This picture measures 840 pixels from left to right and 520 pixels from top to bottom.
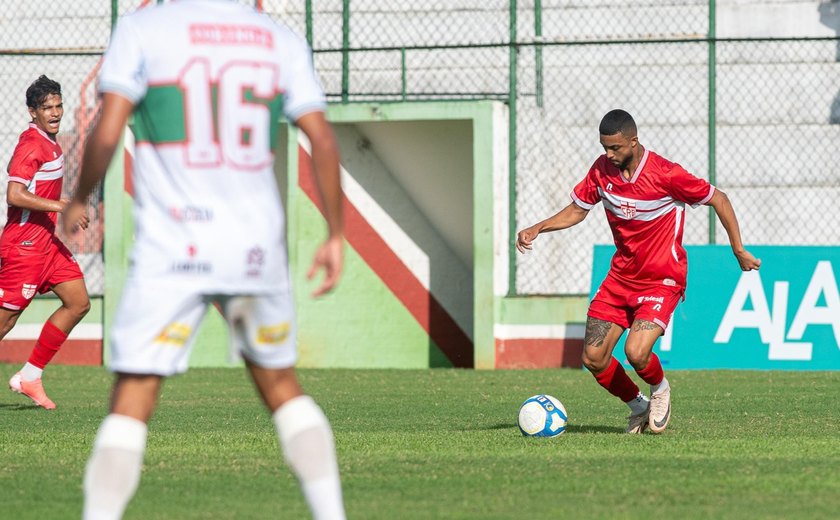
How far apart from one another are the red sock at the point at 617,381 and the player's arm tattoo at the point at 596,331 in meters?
0.15

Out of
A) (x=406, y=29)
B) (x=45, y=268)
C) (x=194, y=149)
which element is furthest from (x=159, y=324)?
(x=406, y=29)

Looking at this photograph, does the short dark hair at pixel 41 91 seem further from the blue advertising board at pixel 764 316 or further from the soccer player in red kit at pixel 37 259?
the blue advertising board at pixel 764 316

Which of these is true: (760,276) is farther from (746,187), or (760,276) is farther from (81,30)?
(81,30)

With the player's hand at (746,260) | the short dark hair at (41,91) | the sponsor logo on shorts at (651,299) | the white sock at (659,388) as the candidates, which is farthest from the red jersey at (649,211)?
the short dark hair at (41,91)

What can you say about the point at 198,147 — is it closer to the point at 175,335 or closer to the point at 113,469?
the point at 175,335

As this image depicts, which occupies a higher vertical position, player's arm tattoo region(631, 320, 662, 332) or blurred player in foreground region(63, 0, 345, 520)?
blurred player in foreground region(63, 0, 345, 520)

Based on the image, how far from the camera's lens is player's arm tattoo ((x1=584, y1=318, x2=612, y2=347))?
9.05 m

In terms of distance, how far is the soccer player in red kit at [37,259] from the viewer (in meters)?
10.8

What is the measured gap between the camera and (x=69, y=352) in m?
16.0

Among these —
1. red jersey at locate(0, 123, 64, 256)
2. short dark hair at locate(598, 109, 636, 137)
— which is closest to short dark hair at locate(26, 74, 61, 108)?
red jersey at locate(0, 123, 64, 256)

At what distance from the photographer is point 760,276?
14500mm

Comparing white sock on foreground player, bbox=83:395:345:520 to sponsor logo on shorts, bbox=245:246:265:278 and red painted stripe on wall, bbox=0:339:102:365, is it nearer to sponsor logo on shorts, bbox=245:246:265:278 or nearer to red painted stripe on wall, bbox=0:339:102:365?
sponsor logo on shorts, bbox=245:246:265:278

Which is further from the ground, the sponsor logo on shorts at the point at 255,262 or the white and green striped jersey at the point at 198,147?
the white and green striped jersey at the point at 198,147

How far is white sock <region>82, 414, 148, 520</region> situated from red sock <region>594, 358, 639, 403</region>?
4.89 meters
